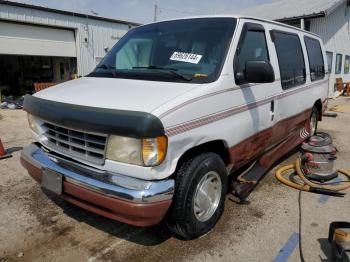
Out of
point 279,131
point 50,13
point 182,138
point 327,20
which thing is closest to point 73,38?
point 50,13

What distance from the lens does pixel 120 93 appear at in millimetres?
2984

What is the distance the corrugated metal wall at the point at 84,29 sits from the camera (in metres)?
15.4

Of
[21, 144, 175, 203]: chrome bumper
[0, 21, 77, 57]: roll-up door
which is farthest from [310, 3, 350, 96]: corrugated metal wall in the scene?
[21, 144, 175, 203]: chrome bumper

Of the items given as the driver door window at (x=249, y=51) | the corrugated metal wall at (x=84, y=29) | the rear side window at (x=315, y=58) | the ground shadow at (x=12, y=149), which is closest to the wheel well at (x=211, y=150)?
the driver door window at (x=249, y=51)

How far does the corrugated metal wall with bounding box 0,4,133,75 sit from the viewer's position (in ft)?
50.6

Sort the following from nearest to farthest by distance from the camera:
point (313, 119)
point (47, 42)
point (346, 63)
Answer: point (313, 119), point (47, 42), point (346, 63)

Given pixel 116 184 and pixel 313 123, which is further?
pixel 313 123

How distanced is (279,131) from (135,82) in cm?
231

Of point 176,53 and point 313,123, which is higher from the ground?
point 176,53

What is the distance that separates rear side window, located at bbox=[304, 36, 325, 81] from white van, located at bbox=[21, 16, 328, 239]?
143 centimetres

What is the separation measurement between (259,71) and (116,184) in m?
1.76

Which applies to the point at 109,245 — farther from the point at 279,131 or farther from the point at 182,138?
the point at 279,131

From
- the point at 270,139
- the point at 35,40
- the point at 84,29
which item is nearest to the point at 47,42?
the point at 35,40

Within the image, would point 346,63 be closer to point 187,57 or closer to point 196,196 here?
point 187,57
